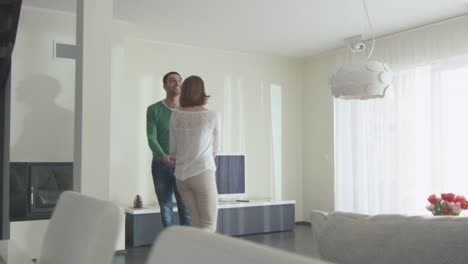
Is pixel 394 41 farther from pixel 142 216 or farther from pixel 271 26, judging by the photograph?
pixel 142 216

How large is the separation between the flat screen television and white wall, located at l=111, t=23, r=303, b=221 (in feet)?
0.81

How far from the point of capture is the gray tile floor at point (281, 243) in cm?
477

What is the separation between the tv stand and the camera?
5.44 m

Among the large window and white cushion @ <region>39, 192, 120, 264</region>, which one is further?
the large window

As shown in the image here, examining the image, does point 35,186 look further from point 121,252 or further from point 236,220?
point 236,220

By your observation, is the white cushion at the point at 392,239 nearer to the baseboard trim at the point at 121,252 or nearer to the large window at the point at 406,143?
the baseboard trim at the point at 121,252

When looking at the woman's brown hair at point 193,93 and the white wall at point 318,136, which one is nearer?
the woman's brown hair at point 193,93

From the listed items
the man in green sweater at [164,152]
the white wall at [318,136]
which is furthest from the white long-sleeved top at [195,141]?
the white wall at [318,136]

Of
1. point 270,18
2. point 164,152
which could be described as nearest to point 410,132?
point 270,18

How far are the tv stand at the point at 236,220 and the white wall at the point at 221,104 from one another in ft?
1.65

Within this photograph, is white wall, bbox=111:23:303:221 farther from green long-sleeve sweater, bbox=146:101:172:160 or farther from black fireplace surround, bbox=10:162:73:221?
green long-sleeve sweater, bbox=146:101:172:160

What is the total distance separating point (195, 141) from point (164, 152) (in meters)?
0.71

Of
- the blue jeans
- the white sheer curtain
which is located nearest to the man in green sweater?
the blue jeans

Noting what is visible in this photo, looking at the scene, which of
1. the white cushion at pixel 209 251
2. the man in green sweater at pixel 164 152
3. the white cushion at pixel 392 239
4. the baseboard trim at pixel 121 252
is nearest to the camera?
the white cushion at pixel 209 251
